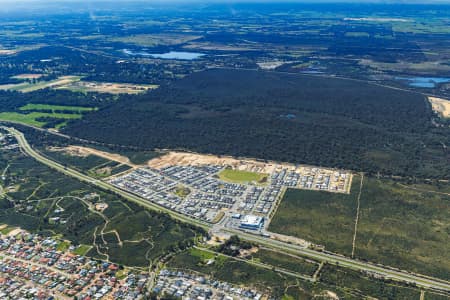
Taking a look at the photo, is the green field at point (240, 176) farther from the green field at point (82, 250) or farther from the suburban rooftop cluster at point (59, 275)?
the suburban rooftop cluster at point (59, 275)

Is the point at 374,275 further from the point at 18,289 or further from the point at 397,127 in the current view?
the point at 397,127

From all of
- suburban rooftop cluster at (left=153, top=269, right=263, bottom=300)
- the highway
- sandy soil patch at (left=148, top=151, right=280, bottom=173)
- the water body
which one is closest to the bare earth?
sandy soil patch at (left=148, top=151, right=280, bottom=173)

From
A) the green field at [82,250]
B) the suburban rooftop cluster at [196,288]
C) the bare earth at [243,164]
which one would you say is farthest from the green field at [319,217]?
the green field at [82,250]

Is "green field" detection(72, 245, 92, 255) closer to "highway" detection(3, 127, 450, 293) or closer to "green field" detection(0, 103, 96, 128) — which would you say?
"highway" detection(3, 127, 450, 293)

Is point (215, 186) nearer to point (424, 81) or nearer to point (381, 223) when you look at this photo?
point (381, 223)

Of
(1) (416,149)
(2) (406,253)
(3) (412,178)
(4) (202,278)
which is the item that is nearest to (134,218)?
(4) (202,278)
